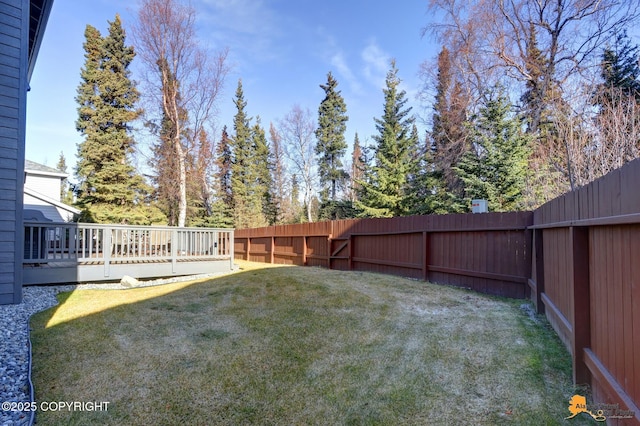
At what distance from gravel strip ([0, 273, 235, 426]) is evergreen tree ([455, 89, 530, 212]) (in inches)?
409

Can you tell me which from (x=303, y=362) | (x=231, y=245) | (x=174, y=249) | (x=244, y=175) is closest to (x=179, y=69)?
(x=231, y=245)

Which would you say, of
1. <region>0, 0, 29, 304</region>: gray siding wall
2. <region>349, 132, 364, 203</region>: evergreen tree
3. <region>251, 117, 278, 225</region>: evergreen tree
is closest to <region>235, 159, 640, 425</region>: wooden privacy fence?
<region>0, 0, 29, 304</region>: gray siding wall

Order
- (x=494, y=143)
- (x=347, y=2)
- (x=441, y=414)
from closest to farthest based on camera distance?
1. (x=441, y=414)
2. (x=494, y=143)
3. (x=347, y=2)

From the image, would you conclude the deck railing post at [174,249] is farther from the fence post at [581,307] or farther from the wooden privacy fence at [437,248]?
the fence post at [581,307]

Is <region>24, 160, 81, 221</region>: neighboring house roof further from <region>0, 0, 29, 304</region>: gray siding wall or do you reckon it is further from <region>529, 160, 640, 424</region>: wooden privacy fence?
<region>529, 160, 640, 424</region>: wooden privacy fence

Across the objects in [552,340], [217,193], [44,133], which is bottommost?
[552,340]

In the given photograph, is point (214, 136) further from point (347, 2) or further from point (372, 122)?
point (347, 2)

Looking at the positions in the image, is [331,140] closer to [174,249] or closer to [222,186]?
[222,186]

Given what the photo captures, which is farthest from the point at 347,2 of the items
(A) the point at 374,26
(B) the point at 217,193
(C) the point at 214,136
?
(B) the point at 217,193

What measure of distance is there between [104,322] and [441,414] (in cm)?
410

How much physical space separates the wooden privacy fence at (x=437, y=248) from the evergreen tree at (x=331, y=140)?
442 inches

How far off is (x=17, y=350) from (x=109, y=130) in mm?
16661

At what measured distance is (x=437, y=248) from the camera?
690 cm

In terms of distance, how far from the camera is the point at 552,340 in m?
3.40
